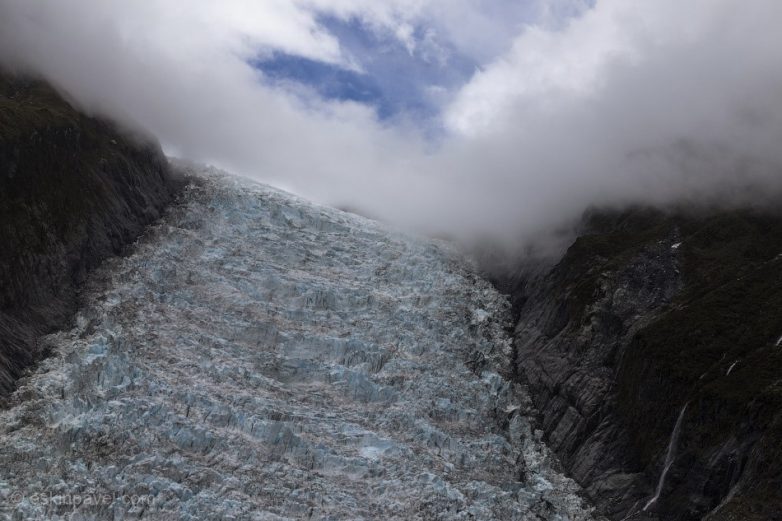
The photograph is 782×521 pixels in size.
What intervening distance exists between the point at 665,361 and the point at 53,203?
45.1 m

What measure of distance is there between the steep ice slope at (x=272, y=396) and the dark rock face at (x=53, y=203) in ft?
6.91

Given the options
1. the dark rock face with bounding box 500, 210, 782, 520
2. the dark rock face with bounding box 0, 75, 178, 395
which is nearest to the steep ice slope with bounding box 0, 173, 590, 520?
the dark rock face with bounding box 0, 75, 178, 395

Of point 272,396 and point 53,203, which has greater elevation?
point 53,203

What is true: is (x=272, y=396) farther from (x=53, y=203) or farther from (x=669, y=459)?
(x=669, y=459)

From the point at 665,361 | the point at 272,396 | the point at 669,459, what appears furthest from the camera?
the point at 272,396

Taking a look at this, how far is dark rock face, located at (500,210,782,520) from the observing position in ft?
138

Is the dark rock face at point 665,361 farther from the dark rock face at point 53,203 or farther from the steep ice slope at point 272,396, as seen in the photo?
the dark rock face at point 53,203

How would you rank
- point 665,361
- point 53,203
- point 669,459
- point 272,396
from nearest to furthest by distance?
point 669,459, point 665,361, point 272,396, point 53,203

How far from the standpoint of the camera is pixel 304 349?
187 feet

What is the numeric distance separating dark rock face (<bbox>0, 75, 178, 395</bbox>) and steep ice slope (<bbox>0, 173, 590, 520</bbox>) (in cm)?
211

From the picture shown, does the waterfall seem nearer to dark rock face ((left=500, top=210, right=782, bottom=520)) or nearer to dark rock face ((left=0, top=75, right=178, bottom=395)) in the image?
dark rock face ((left=500, top=210, right=782, bottom=520))

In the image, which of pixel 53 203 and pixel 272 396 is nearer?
pixel 272 396

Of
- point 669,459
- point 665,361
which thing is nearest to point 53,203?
point 665,361

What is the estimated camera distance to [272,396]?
2047 inches
